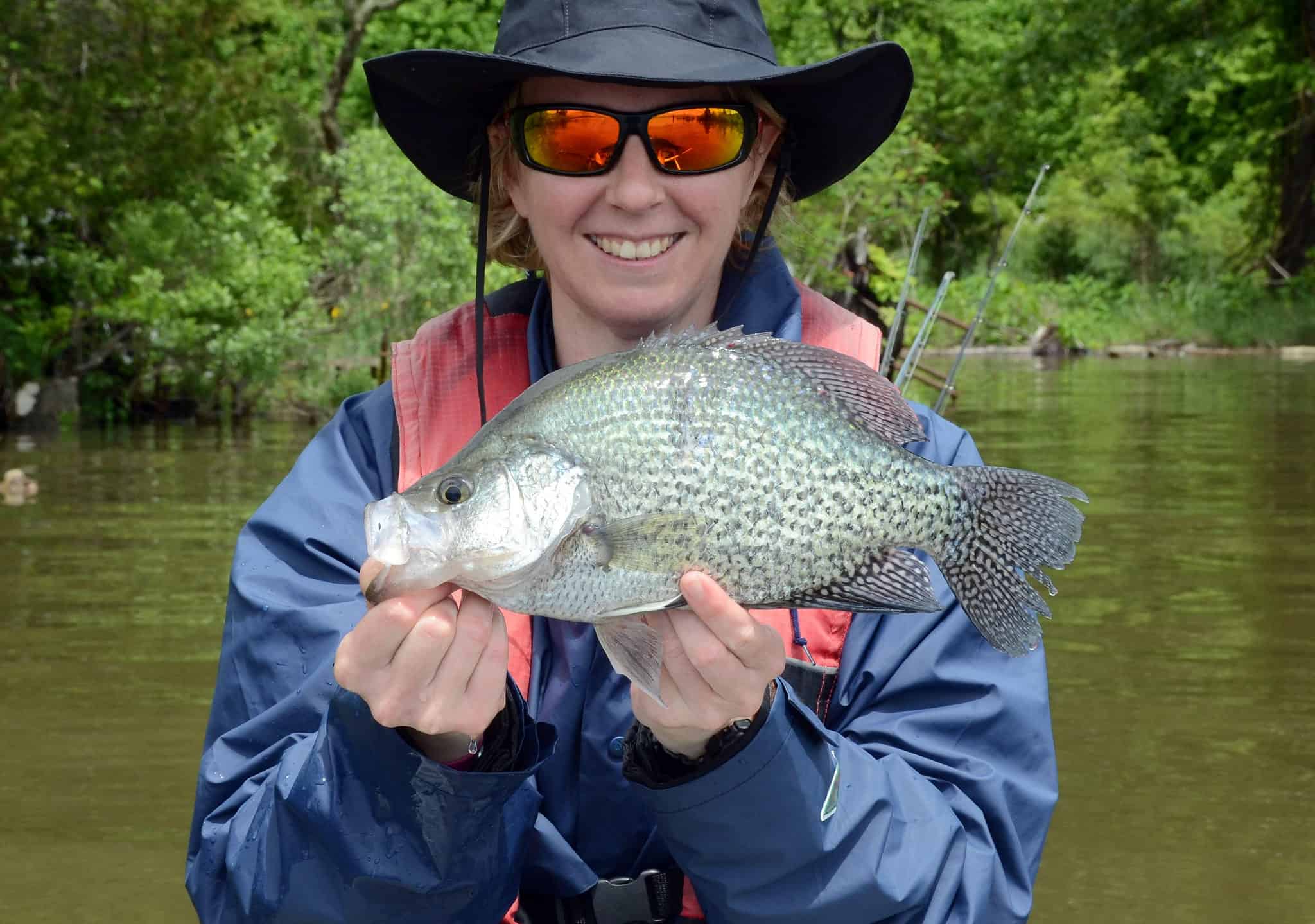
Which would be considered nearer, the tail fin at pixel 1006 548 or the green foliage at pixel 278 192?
the tail fin at pixel 1006 548

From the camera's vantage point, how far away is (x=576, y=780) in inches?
118

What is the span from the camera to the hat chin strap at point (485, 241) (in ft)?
10.0

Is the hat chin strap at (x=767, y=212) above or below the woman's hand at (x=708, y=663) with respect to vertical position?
above

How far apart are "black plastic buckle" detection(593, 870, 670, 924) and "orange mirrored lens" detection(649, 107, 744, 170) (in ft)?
4.42

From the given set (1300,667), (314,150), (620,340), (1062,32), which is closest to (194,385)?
(314,150)

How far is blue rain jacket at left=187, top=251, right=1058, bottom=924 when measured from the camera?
2.57 metres

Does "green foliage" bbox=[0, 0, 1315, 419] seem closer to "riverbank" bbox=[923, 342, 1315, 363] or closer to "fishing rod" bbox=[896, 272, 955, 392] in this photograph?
"riverbank" bbox=[923, 342, 1315, 363]

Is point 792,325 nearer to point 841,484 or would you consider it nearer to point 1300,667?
point 841,484

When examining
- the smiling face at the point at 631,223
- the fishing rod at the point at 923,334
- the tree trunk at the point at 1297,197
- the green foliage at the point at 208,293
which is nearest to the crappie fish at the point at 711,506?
the smiling face at the point at 631,223

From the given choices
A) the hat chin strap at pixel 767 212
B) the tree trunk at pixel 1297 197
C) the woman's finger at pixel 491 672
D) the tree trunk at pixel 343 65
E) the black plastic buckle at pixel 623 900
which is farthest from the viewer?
the tree trunk at pixel 1297 197

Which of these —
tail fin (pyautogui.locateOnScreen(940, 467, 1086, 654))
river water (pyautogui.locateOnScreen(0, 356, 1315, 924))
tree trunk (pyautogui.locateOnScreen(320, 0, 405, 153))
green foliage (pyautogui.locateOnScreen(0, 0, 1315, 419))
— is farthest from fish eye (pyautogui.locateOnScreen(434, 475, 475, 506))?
tree trunk (pyautogui.locateOnScreen(320, 0, 405, 153))

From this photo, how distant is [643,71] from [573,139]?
0.19m

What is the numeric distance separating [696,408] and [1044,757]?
1.11 meters

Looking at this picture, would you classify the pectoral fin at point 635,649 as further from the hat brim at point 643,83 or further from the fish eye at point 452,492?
the hat brim at point 643,83
